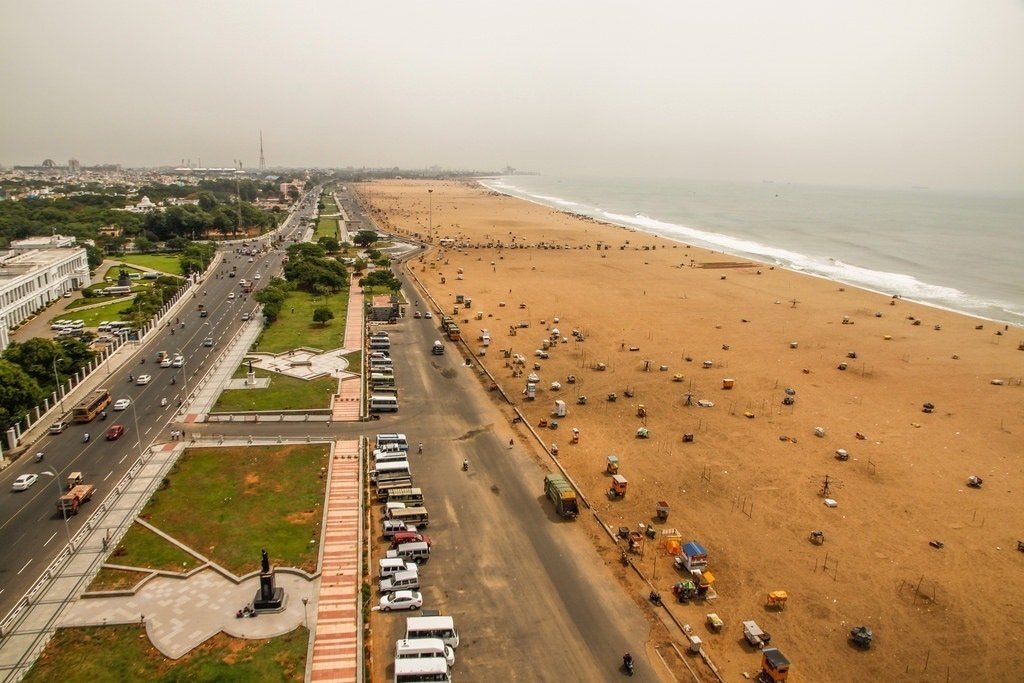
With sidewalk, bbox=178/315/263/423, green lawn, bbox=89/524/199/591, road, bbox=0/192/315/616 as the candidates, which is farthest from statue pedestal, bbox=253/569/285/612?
sidewalk, bbox=178/315/263/423

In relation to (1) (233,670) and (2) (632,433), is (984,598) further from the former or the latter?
(1) (233,670)

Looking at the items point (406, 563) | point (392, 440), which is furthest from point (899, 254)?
point (406, 563)

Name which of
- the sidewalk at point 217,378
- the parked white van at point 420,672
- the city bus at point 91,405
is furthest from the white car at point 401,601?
the city bus at point 91,405

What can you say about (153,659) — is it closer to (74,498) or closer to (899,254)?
(74,498)

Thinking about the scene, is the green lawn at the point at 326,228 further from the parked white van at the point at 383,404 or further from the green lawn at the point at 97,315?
the parked white van at the point at 383,404

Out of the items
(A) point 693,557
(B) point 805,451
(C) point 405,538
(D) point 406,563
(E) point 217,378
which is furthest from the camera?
(E) point 217,378
